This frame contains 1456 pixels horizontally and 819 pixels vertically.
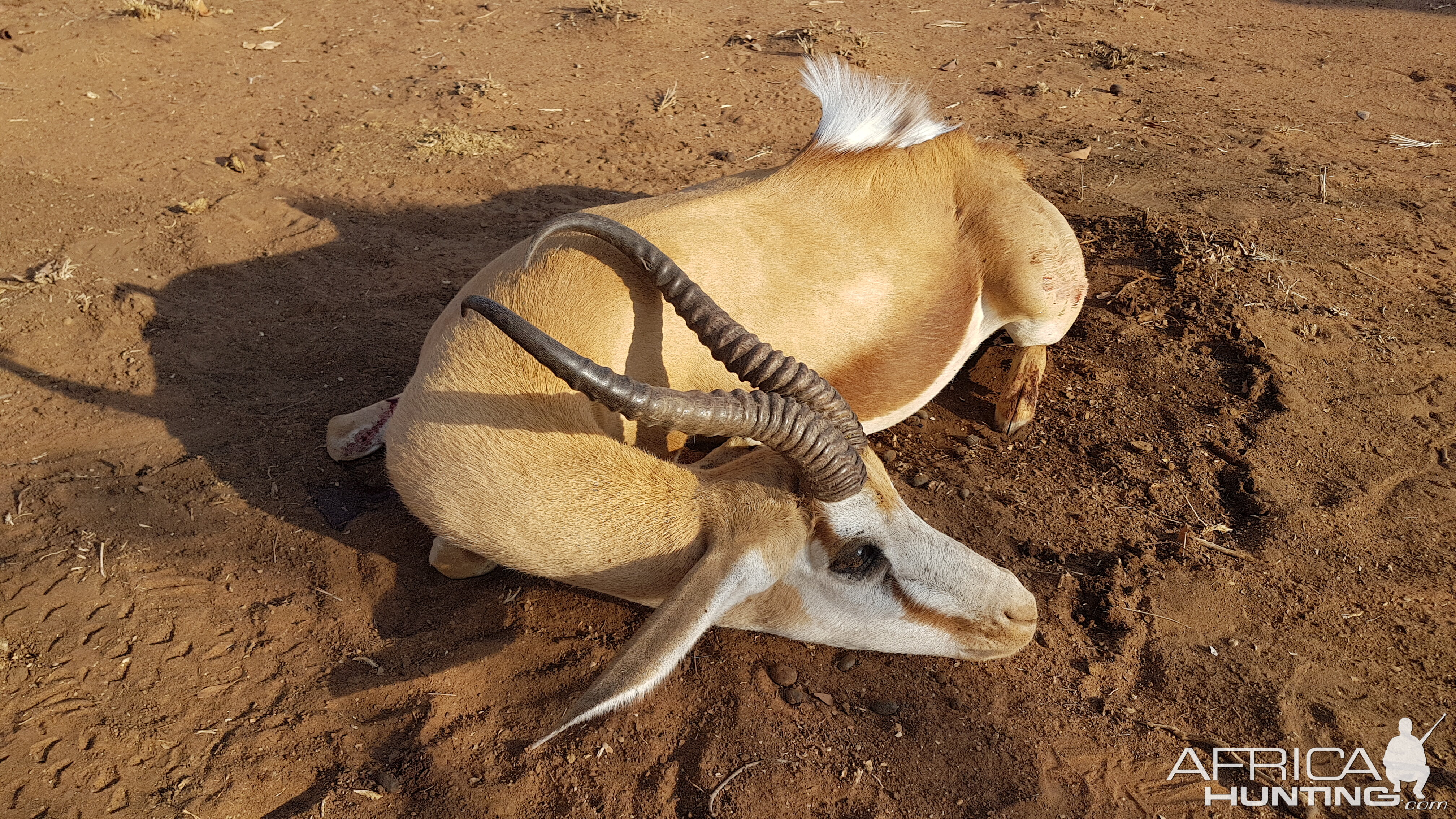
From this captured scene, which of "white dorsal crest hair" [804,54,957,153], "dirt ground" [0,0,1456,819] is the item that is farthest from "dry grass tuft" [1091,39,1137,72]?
"white dorsal crest hair" [804,54,957,153]

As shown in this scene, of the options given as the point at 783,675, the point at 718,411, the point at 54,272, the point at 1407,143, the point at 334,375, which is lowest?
the point at 783,675

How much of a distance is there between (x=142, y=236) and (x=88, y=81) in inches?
134

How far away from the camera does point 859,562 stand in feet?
11.1

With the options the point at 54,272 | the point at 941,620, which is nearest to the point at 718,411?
the point at 941,620

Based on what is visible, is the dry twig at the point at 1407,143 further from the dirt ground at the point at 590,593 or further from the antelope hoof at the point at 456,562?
the antelope hoof at the point at 456,562

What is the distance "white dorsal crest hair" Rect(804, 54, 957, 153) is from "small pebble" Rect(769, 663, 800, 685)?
268cm

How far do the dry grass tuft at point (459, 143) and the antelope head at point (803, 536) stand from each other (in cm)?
464

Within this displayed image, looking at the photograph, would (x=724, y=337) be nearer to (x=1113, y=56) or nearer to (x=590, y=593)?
(x=590, y=593)

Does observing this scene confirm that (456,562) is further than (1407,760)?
Yes

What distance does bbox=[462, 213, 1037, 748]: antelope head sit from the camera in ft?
10.0

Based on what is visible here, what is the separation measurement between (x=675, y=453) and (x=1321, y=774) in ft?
8.88

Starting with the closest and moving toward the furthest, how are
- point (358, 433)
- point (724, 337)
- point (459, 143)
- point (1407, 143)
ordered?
point (724, 337), point (358, 433), point (1407, 143), point (459, 143)

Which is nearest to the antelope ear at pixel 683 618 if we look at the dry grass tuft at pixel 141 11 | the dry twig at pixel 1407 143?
the dry twig at pixel 1407 143

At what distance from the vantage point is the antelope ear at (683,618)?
108 inches
